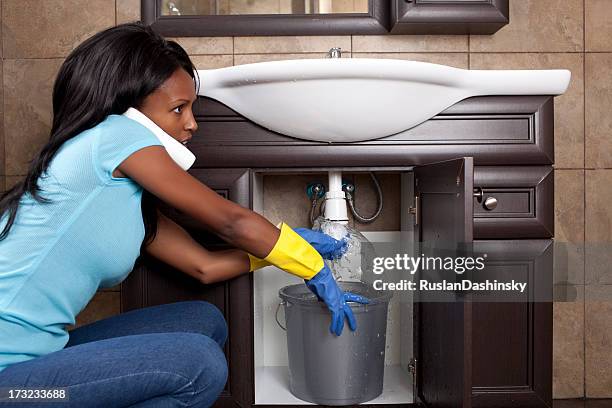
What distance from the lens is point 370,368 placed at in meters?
1.43

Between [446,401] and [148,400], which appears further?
[446,401]

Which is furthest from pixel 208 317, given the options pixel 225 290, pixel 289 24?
pixel 289 24

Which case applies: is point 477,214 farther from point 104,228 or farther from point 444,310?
point 104,228

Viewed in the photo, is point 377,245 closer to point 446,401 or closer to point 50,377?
point 446,401

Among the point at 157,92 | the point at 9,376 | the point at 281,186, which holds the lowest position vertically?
the point at 9,376

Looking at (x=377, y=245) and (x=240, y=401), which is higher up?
(x=377, y=245)

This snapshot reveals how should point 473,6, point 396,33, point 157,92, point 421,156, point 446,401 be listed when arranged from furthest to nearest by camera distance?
1. point 396,33
2. point 473,6
3. point 421,156
4. point 446,401
5. point 157,92

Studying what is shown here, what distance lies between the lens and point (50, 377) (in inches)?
32.9

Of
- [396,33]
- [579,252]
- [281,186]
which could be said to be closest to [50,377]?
[281,186]

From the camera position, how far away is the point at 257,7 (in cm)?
173

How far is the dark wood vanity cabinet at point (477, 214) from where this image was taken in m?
1.31

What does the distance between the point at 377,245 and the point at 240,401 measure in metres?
0.65

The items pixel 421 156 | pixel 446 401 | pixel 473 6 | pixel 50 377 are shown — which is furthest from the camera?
pixel 473 6

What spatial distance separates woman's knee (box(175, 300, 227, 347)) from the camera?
1.17 metres
